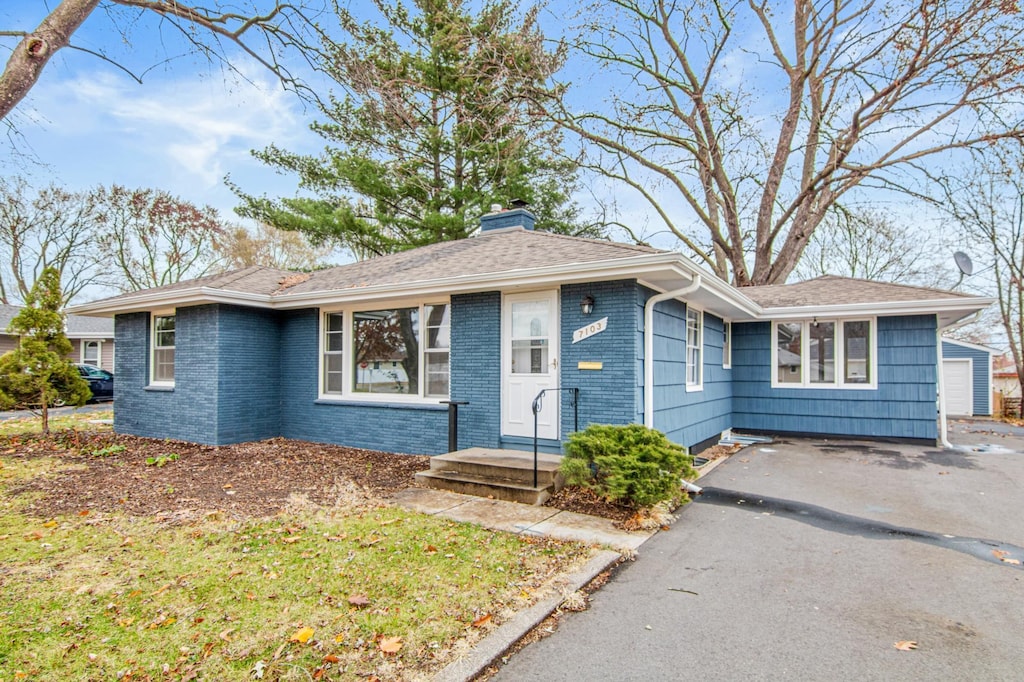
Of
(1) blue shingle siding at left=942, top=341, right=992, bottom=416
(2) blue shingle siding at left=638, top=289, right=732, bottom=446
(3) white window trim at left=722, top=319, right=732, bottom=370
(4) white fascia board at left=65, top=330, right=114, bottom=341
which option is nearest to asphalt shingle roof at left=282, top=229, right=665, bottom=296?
(2) blue shingle siding at left=638, top=289, right=732, bottom=446

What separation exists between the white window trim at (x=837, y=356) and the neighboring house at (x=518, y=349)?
0.03 metres

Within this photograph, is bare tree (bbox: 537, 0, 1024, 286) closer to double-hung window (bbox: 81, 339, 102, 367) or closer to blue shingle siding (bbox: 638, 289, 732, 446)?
blue shingle siding (bbox: 638, 289, 732, 446)

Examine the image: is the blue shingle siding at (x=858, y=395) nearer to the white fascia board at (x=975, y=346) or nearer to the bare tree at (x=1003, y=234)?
the bare tree at (x=1003, y=234)

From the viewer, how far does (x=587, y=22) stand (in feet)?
46.5

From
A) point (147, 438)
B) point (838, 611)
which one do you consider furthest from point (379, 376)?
point (838, 611)

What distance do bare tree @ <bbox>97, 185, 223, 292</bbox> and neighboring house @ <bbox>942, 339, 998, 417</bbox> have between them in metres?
30.1

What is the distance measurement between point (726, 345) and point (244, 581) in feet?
31.2

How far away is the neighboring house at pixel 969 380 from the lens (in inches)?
740

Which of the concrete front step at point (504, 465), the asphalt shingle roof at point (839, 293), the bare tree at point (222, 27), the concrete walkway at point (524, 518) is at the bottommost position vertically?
the concrete walkway at point (524, 518)

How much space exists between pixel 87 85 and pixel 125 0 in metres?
2.56

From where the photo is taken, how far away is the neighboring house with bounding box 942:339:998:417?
18797mm

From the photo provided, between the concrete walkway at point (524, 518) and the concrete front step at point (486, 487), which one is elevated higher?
the concrete front step at point (486, 487)

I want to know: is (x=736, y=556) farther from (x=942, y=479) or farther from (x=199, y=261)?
(x=199, y=261)

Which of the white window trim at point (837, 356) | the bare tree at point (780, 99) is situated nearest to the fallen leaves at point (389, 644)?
the white window trim at point (837, 356)
